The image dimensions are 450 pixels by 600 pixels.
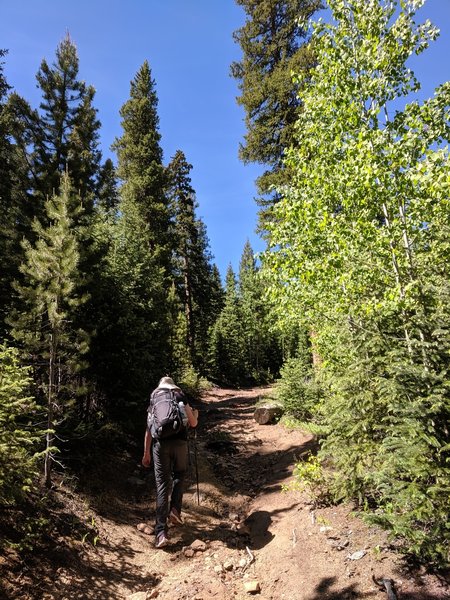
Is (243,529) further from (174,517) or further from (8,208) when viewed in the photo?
(8,208)

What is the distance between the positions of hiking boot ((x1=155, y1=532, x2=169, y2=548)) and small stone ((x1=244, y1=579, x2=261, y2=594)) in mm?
1601

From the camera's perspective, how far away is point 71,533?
5.73 m

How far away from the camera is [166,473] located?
630cm

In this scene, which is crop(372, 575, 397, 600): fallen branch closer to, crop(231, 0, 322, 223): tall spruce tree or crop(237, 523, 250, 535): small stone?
crop(237, 523, 250, 535): small stone

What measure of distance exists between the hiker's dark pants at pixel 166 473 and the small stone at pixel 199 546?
0.53 meters

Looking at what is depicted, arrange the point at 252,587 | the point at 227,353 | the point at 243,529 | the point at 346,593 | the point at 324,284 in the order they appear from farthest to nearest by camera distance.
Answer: the point at 227,353 < the point at 324,284 < the point at 243,529 < the point at 252,587 < the point at 346,593

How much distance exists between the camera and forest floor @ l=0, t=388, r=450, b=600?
14.8 feet

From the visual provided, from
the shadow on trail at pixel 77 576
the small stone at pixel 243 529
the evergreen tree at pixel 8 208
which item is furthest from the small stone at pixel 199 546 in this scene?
the evergreen tree at pixel 8 208

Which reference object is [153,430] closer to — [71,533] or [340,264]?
[71,533]

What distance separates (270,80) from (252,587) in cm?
1676

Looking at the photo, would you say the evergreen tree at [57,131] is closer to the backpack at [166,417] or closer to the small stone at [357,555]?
the backpack at [166,417]

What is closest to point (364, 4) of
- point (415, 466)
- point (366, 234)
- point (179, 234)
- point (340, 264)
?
point (366, 234)

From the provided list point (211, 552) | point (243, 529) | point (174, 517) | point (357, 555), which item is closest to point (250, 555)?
point (211, 552)

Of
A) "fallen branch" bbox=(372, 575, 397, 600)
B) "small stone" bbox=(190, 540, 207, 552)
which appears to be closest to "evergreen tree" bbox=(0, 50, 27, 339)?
"small stone" bbox=(190, 540, 207, 552)
